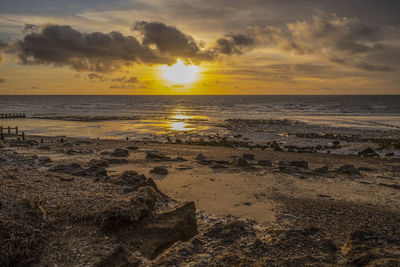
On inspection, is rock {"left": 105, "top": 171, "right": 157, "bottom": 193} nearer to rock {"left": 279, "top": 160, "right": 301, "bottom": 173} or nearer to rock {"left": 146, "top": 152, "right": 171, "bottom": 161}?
rock {"left": 146, "top": 152, "right": 171, "bottom": 161}

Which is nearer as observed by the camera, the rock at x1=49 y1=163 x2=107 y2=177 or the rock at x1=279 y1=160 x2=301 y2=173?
the rock at x1=49 y1=163 x2=107 y2=177

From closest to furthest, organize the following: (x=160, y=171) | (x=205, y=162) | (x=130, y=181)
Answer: (x=130, y=181), (x=160, y=171), (x=205, y=162)

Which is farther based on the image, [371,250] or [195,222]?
[195,222]

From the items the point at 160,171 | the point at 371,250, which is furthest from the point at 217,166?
the point at 371,250

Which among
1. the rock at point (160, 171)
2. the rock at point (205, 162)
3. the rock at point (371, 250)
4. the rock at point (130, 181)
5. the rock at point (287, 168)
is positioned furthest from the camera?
the rock at point (205, 162)

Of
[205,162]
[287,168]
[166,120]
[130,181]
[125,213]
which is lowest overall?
[205,162]

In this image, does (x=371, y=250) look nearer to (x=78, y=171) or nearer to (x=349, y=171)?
(x=78, y=171)

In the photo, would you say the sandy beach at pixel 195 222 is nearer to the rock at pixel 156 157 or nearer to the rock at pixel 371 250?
the rock at pixel 371 250

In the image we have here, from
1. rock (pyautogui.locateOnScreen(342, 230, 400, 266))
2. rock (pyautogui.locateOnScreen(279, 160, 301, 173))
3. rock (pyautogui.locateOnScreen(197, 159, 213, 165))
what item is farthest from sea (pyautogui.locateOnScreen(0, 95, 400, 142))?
rock (pyautogui.locateOnScreen(342, 230, 400, 266))

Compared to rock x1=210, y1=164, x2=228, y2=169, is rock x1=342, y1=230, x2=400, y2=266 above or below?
above

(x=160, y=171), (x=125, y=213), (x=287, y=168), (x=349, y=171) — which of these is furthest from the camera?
(x=287, y=168)

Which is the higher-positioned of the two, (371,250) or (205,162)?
(371,250)

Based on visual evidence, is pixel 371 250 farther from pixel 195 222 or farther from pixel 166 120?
pixel 166 120

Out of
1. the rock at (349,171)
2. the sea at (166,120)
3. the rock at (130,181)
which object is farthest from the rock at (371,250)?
the sea at (166,120)
